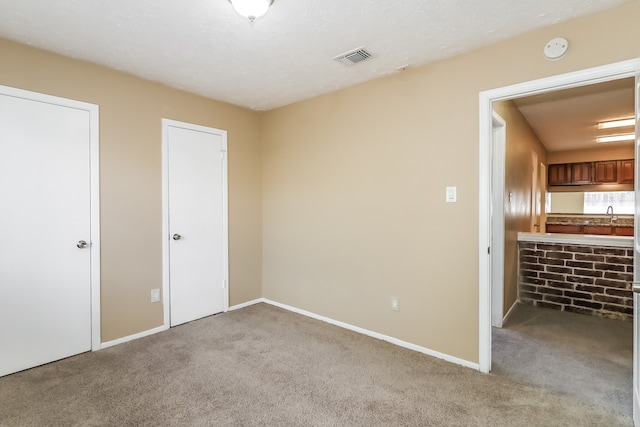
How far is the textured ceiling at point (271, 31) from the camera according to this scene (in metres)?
1.91

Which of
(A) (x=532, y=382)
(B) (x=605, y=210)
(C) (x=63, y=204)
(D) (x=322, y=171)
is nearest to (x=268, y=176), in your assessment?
(D) (x=322, y=171)

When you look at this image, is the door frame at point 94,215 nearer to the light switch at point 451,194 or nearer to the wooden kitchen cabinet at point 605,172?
the light switch at point 451,194

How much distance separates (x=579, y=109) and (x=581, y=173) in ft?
11.6

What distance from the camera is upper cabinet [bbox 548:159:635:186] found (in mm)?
6012

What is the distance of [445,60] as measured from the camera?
8.47ft

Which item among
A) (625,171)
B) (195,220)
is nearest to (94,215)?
(195,220)

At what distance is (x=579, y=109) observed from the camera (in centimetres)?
378

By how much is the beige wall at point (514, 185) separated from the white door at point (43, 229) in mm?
3845

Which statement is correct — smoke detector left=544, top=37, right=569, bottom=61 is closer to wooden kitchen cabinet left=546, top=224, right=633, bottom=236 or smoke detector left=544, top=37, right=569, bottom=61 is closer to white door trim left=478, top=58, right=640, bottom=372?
white door trim left=478, top=58, right=640, bottom=372

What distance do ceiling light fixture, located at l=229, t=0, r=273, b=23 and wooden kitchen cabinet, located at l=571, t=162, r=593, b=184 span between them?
7.30 meters

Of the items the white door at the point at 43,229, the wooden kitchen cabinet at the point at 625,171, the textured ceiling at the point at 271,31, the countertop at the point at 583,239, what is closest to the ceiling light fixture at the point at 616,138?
A: the wooden kitchen cabinet at the point at 625,171

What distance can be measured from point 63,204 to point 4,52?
3.81ft

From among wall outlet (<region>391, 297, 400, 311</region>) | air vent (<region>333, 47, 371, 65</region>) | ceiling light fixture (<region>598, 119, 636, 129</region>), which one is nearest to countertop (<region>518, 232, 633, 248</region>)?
ceiling light fixture (<region>598, 119, 636, 129</region>)

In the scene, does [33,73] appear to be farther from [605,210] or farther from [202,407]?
[605,210]
